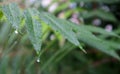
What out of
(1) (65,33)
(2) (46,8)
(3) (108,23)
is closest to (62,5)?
(2) (46,8)

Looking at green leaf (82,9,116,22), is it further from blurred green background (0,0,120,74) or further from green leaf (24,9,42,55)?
green leaf (24,9,42,55)

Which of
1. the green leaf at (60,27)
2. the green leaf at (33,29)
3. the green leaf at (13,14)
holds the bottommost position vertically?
the green leaf at (60,27)

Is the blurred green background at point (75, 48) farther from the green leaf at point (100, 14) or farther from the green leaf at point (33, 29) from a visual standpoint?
the green leaf at point (33, 29)

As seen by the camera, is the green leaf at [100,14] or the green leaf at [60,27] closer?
the green leaf at [60,27]

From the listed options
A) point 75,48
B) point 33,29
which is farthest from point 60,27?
point 75,48

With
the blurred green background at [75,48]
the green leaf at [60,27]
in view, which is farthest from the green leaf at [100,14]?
the green leaf at [60,27]

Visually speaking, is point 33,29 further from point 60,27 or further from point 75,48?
point 75,48
